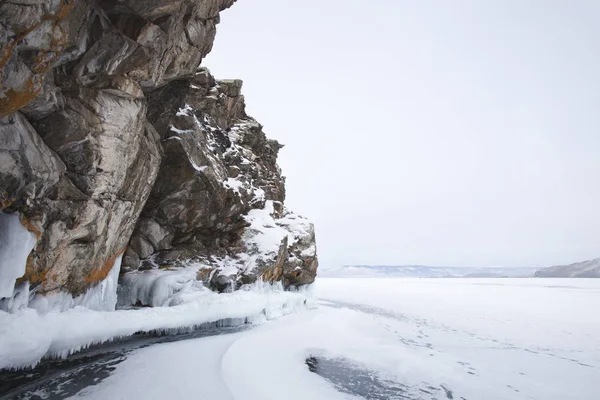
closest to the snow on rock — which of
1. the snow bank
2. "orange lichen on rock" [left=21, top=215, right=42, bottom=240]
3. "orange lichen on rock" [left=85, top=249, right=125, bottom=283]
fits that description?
the snow bank

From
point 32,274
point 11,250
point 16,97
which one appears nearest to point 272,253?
point 32,274

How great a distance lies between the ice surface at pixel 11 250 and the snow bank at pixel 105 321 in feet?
2.90

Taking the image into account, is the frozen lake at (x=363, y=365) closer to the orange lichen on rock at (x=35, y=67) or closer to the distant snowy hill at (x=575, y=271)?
the orange lichen on rock at (x=35, y=67)

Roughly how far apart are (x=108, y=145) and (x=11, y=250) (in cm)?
425

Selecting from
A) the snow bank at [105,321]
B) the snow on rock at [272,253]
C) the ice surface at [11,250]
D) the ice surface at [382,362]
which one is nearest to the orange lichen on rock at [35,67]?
the ice surface at [11,250]

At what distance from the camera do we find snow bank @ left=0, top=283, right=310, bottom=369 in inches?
324

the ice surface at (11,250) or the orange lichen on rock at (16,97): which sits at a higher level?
the orange lichen on rock at (16,97)

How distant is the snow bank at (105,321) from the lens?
8242 millimetres

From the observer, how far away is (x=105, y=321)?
11.6 meters

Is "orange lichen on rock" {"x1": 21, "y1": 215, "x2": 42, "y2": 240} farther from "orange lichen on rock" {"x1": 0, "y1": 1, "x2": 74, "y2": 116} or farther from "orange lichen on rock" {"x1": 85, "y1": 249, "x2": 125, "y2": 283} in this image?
"orange lichen on rock" {"x1": 85, "y1": 249, "x2": 125, "y2": 283}

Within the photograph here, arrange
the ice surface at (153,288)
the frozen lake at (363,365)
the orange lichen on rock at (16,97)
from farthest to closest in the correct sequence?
1. the ice surface at (153,288)
2. the frozen lake at (363,365)
3. the orange lichen on rock at (16,97)

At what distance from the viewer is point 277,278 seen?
24.2 m

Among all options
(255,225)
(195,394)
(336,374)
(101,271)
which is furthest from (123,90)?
(255,225)

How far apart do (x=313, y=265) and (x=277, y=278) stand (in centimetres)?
561
